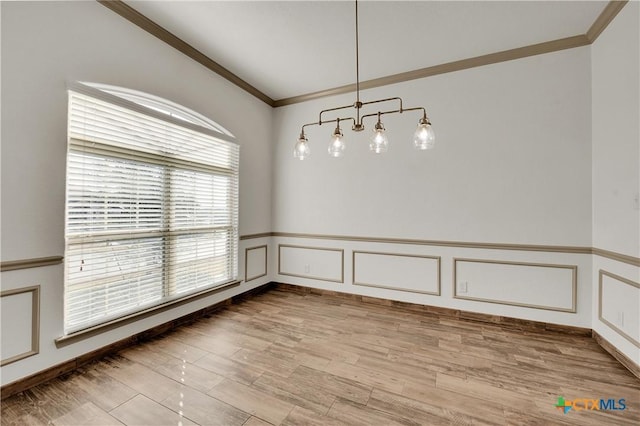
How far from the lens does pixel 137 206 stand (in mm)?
2535

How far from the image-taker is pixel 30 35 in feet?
6.18

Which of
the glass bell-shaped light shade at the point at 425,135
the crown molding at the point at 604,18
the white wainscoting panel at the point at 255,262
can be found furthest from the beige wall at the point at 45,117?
the crown molding at the point at 604,18

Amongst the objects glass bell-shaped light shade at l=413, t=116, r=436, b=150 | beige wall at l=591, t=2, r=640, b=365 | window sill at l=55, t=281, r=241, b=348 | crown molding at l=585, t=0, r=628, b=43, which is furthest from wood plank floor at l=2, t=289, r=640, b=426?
crown molding at l=585, t=0, r=628, b=43

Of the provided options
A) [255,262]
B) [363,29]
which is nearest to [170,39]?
[363,29]

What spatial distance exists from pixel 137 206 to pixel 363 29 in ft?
8.99

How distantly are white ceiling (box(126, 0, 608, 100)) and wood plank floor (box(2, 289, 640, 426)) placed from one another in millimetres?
3024

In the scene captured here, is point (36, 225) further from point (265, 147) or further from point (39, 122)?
point (265, 147)

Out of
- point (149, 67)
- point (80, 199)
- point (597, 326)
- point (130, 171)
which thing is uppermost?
point (149, 67)

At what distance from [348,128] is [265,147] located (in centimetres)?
132

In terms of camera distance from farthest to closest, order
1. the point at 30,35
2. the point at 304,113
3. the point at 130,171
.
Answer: the point at 304,113
the point at 130,171
the point at 30,35

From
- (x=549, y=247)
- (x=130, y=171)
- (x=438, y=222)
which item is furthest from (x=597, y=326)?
(x=130, y=171)

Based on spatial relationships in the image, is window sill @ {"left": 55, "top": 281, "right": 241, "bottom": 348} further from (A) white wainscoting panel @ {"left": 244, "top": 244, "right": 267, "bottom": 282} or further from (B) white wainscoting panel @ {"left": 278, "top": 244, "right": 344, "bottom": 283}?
(B) white wainscoting panel @ {"left": 278, "top": 244, "right": 344, "bottom": 283}

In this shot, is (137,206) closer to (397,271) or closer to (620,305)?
(397,271)

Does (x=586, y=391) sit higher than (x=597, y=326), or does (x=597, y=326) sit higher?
(x=597, y=326)
